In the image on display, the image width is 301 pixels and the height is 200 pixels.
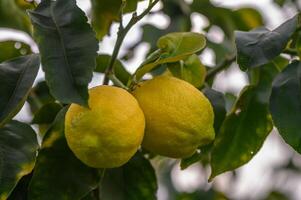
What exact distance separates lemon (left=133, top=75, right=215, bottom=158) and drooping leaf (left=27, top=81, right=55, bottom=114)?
17.0 inches

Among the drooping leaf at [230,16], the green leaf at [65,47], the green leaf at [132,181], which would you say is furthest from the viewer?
the drooping leaf at [230,16]

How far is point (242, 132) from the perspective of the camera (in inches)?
44.6

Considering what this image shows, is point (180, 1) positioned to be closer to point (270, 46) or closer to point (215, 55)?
point (215, 55)

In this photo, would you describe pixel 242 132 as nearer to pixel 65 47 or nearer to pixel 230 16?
pixel 65 47

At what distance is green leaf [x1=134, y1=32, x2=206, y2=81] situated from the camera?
0.94 meters

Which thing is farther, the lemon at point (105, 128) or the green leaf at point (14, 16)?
the green leaf at point (14, 16)

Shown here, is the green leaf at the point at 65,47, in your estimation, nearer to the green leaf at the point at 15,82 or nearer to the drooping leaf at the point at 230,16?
the green leaf at the point at 15,82

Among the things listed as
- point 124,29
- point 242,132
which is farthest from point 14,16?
point 242,132

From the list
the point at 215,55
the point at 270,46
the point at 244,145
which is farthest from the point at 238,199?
the point at 270,46

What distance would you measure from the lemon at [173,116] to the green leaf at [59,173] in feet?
0.36

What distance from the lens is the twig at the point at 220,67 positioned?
125 cm

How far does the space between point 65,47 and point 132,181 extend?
0.28 meters

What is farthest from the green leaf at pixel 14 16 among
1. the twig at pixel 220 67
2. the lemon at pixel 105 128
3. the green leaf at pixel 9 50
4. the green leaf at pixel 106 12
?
the lemon at pixel 105 128

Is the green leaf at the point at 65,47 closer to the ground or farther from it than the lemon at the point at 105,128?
farther from it
